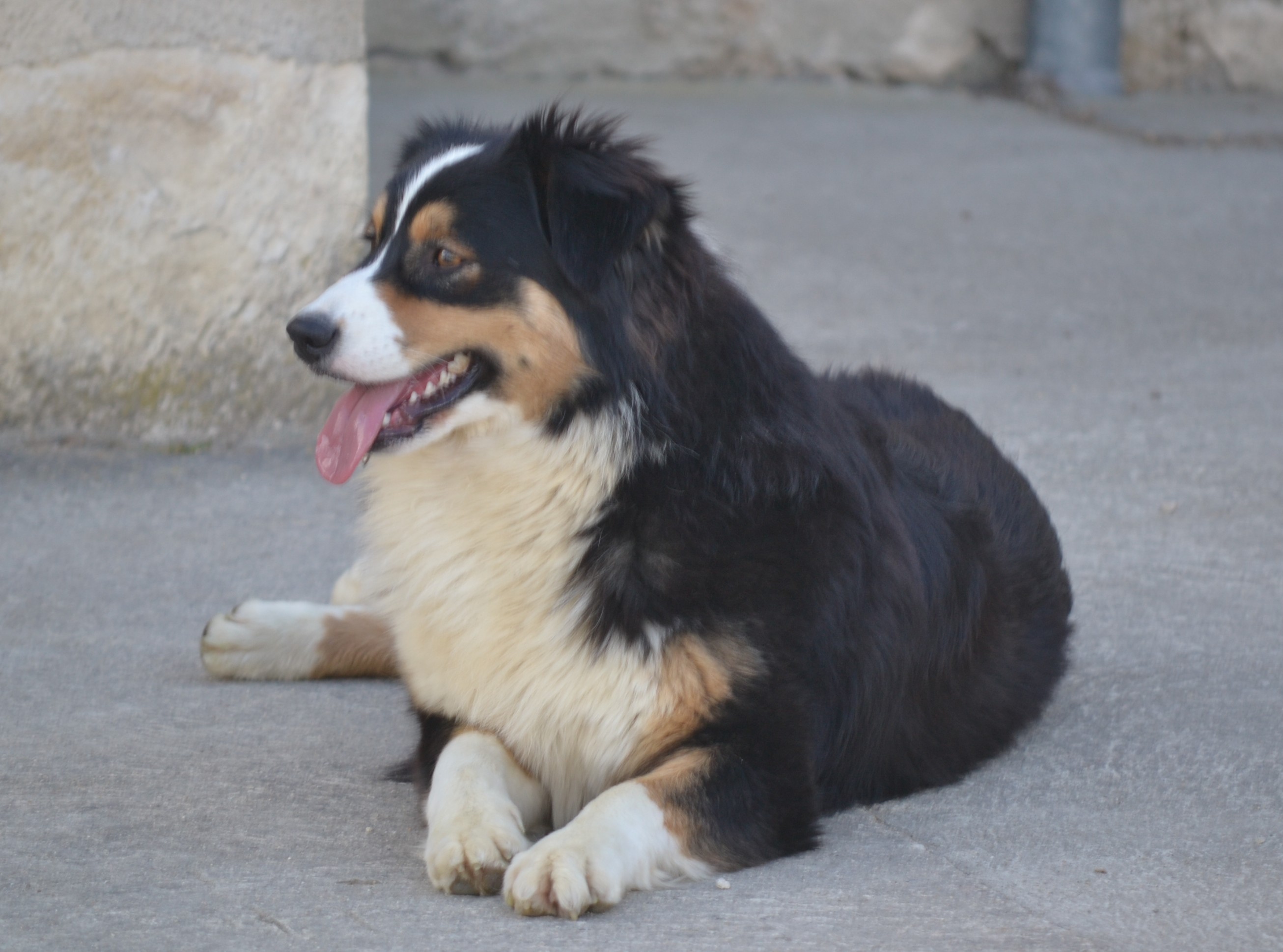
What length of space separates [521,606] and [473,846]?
559 millimetres

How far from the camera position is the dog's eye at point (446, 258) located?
336cm

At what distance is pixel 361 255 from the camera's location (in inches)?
258

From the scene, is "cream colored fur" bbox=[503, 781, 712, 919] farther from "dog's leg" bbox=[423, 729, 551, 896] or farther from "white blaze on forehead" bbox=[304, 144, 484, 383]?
"white blaze on forehead" bbox=[304, 144, 484, 383]

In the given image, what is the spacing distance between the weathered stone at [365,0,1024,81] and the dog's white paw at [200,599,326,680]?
8186mm

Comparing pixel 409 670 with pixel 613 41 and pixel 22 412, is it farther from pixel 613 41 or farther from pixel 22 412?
pixel 613 41

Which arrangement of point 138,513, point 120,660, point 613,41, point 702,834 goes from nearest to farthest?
point 702,834
point 120,660
point 138,513
point 613,41

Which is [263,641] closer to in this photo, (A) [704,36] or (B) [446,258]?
(B) [446,258]

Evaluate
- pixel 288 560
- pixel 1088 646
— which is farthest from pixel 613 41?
pixel 1088 646

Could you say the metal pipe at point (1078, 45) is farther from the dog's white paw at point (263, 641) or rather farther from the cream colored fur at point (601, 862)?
the cream colored fur at point (601, 862)

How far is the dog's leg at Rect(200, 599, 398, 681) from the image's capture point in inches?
168

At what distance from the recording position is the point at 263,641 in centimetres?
429

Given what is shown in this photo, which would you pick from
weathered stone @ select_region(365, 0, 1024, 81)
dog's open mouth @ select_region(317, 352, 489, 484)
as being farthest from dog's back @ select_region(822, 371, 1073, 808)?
weathered stone @ select_region(365, 0, 1024, 81)

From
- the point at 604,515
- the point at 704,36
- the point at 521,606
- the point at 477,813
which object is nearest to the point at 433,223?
the point at 604,515

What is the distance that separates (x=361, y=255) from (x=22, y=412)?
1.43m
